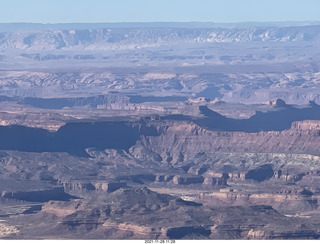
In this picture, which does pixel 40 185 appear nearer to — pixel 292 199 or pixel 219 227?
pixel 292 199

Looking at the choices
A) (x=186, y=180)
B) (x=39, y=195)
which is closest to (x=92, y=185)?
(x=39, y=195)

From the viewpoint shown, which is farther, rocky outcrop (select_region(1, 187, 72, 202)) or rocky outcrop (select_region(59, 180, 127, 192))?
rocky outcrop (select_region(59, 180, 127, 192))

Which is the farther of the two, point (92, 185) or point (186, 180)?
point (186, 180)

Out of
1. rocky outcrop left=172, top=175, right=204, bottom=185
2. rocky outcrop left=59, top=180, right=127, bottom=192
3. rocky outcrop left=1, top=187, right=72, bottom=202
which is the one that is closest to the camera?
rocky outcrop left=1, top=187, right=72, bottom=202

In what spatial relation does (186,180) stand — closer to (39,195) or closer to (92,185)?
(92,185)

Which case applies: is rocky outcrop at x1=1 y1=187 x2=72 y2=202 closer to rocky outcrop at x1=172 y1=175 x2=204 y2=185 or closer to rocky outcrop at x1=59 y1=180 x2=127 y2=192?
rocky outcrop at x1=59 y1=180 x2=127 y2=192

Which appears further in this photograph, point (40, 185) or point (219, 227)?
point (40, 185)

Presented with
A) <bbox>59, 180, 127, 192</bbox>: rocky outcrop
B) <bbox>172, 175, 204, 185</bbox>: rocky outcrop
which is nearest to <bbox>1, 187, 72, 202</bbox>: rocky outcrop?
<bbox>59, 180, 127, 192</bbox>: rocky outcrop

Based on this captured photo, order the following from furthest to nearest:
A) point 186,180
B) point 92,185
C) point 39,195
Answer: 1. point 186,180
2. point 92,185
3. point 39,195

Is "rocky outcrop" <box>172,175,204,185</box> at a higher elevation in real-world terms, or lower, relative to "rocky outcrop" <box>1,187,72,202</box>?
higher

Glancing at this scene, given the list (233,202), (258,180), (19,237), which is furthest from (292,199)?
(19,237)

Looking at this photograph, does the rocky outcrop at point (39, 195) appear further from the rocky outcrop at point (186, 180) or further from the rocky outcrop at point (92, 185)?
the rocky outcrop at point (186, 180)
